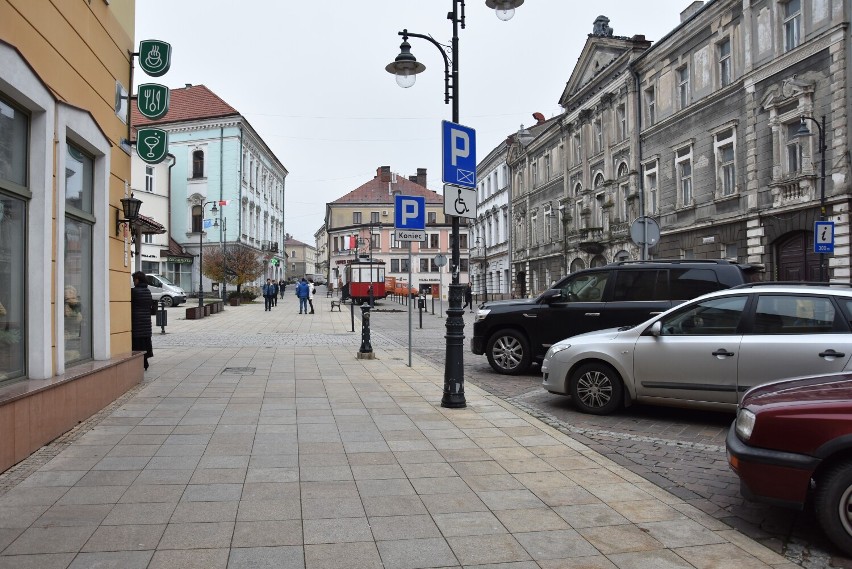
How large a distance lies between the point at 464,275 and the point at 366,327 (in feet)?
235

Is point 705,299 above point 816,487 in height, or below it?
above

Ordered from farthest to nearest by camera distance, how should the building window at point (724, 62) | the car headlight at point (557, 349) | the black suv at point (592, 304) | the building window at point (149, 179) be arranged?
the building window at point (149, 179), the building window at point (724, 62), the black suv at point (592, 304), the car headlight at point (557, 349)

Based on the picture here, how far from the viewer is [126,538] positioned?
13.1ft

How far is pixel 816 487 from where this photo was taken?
395 cm

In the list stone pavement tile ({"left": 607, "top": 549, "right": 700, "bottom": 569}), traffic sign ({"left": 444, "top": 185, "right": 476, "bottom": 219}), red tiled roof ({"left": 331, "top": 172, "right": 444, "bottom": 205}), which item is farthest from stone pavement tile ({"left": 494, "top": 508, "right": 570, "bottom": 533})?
red tiled roof ({"left": 331, "top": 172, "right": 444, "bottom": 205})

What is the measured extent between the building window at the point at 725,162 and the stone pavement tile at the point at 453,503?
81.1 feet

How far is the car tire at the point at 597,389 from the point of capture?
26.0 ft

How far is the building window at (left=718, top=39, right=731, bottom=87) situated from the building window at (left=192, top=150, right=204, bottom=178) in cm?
3980

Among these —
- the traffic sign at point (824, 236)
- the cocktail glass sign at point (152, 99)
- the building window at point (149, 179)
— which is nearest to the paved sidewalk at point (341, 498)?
the cocktail glass sign at point (152, 99)

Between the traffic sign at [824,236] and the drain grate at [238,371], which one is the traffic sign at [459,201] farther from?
the traffic sign at [824,236]

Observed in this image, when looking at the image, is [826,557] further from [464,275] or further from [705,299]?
[464,275]

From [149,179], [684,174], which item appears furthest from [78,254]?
[149,179]

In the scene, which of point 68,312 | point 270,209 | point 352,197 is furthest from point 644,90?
point 352,197

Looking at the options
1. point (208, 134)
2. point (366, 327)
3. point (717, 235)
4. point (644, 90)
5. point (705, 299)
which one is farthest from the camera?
point (208, 134)
